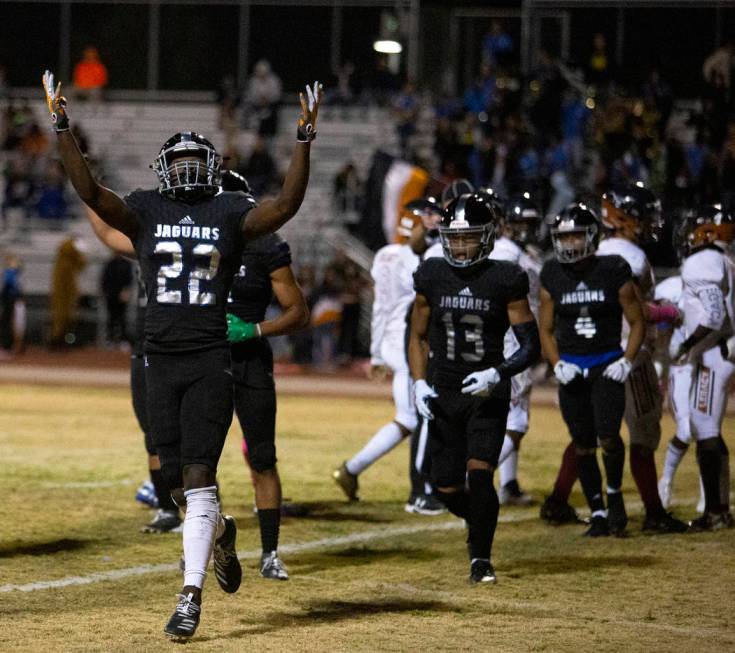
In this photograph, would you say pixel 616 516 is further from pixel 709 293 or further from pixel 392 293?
pixel 392 293

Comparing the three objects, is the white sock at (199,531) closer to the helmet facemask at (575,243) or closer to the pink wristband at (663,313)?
the helmet facemask at (575,243)

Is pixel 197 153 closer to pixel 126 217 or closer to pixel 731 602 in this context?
pixel 126 217

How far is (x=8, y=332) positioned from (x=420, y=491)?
52.2ft

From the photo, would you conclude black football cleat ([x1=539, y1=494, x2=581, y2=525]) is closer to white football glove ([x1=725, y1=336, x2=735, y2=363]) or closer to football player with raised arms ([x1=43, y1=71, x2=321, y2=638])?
white football glove ([x1=725, y1=336, x2=735, y2=363])

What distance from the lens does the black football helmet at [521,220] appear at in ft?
32.6

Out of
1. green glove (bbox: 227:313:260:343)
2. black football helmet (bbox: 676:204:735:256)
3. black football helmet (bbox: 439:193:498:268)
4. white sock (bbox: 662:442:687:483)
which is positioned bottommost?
white sock (bbox: 662:442:687:483)

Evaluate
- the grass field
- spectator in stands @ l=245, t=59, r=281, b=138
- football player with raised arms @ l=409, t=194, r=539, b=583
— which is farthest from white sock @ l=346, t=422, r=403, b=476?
spectator in stands @ l=245, t=59, r=281, b=138

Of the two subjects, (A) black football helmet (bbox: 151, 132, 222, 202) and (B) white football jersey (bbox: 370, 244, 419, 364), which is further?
(B) white football jersey (bbox: 370, 244, 419, 364)

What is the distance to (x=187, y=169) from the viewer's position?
20.4 feet

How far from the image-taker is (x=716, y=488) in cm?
916

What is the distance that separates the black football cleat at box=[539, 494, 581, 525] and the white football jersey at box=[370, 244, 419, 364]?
1.60m

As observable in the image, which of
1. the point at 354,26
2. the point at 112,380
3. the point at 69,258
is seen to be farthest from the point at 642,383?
the point at 354,26

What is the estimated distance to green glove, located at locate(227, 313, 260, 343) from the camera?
7340 mm

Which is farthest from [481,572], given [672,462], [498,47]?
[498,47]
